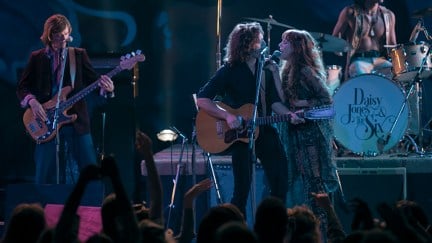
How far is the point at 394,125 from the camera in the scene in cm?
1188

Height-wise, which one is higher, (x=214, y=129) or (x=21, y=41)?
(x=21, y=41)

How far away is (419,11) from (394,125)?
73.9 inches

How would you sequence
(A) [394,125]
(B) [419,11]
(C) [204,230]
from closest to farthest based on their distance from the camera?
(C) [204,230] → (A) [394,125] → (B) [419,11]

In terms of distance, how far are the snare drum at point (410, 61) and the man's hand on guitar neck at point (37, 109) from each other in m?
5.20

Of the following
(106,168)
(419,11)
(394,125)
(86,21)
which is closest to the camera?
(106,168)

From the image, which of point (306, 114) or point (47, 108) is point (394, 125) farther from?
point (47, 108)

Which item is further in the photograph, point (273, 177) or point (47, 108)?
point (47, 108)

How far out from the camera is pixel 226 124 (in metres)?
9.77

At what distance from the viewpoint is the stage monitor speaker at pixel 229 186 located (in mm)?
10667

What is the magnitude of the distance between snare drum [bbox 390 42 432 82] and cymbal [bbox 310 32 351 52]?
0.73 m

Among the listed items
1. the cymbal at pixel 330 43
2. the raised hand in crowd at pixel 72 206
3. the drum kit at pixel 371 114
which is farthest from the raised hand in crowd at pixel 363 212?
the cymbal at pixel 330 43

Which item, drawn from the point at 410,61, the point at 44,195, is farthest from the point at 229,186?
the point at 410,61

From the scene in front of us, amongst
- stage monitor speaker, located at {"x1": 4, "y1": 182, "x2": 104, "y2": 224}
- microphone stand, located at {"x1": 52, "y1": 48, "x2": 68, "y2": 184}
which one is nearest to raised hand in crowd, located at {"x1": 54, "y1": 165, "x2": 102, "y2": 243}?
stage monitor speaker, located at {"x1": 4, "y1": 182, "x2": 104, "y2": 224}

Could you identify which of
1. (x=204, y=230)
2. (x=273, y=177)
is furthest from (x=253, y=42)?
(x=204, y=230)
